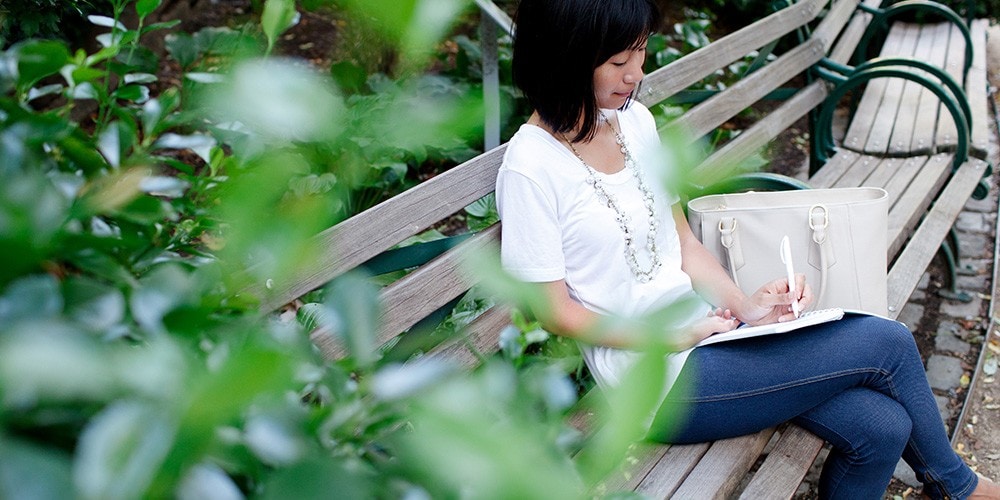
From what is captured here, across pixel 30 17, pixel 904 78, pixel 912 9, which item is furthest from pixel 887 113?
pixel 30 17

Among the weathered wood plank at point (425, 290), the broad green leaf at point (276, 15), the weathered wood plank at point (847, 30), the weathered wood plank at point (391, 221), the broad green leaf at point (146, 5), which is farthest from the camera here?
the weathered wood plank at point (847, 30)

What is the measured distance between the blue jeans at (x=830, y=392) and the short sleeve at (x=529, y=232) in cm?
37

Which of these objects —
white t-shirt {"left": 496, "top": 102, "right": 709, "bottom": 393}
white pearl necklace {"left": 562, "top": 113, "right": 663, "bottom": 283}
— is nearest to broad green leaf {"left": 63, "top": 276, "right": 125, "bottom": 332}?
white t-shirt {"left": 496, "top": 102, "right": 709, "bottom": 393}

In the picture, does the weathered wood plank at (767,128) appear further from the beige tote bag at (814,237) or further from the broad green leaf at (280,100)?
the broad green leaf at (280,100)

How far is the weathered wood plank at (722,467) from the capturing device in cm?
187

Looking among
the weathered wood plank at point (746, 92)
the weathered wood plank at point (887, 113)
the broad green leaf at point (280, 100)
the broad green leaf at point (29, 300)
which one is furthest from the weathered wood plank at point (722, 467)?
the weathered wood plank at point (887, 113)

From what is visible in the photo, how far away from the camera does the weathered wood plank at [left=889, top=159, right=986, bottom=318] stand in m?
2.75

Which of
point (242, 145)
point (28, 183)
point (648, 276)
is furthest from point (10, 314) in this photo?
point (648, 276)

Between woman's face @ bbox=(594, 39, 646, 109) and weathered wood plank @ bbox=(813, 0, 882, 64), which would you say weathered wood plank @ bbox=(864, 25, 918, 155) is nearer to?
weathered wood plank @ bbox=(813, 0, 882, 64)

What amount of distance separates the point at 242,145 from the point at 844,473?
1.81 m

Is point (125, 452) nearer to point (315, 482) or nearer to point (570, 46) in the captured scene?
point (315, 482)

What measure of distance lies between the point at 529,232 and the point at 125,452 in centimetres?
156

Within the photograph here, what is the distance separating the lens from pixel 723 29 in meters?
6.34

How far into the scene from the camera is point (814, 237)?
225 centimetres
